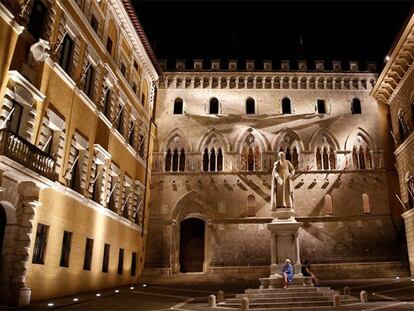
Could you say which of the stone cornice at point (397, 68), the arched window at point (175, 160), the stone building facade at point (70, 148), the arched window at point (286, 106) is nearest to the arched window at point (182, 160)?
the arched window at point (175, 160)

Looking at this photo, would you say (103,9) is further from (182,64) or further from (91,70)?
(182,64)

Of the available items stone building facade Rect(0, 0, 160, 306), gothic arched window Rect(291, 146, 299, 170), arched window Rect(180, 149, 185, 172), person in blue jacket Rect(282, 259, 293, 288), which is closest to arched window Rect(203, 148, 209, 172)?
arched window Rect(180, 149, 185, 172)

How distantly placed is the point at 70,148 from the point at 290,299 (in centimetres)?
1082

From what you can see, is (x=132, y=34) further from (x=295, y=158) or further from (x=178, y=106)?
(x=295, y=158)

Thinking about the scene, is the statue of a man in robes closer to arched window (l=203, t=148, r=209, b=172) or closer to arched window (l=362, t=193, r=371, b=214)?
arched window (l=203, t=148, r=209, b=172)

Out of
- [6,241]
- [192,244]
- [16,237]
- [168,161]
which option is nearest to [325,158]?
[168,161]

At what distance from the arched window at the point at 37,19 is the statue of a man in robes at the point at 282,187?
34.7 feet

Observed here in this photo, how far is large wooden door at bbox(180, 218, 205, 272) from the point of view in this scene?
30625mm

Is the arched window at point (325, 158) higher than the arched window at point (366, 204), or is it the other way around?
the arched window at point (325, 158)

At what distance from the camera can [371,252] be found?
1119 inches

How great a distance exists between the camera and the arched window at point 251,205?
29602 millimetres

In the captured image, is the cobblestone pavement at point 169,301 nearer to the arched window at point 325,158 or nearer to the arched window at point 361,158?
the arched window at point 325,158

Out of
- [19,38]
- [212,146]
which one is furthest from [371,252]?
[19,38]

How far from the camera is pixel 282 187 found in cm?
1636
